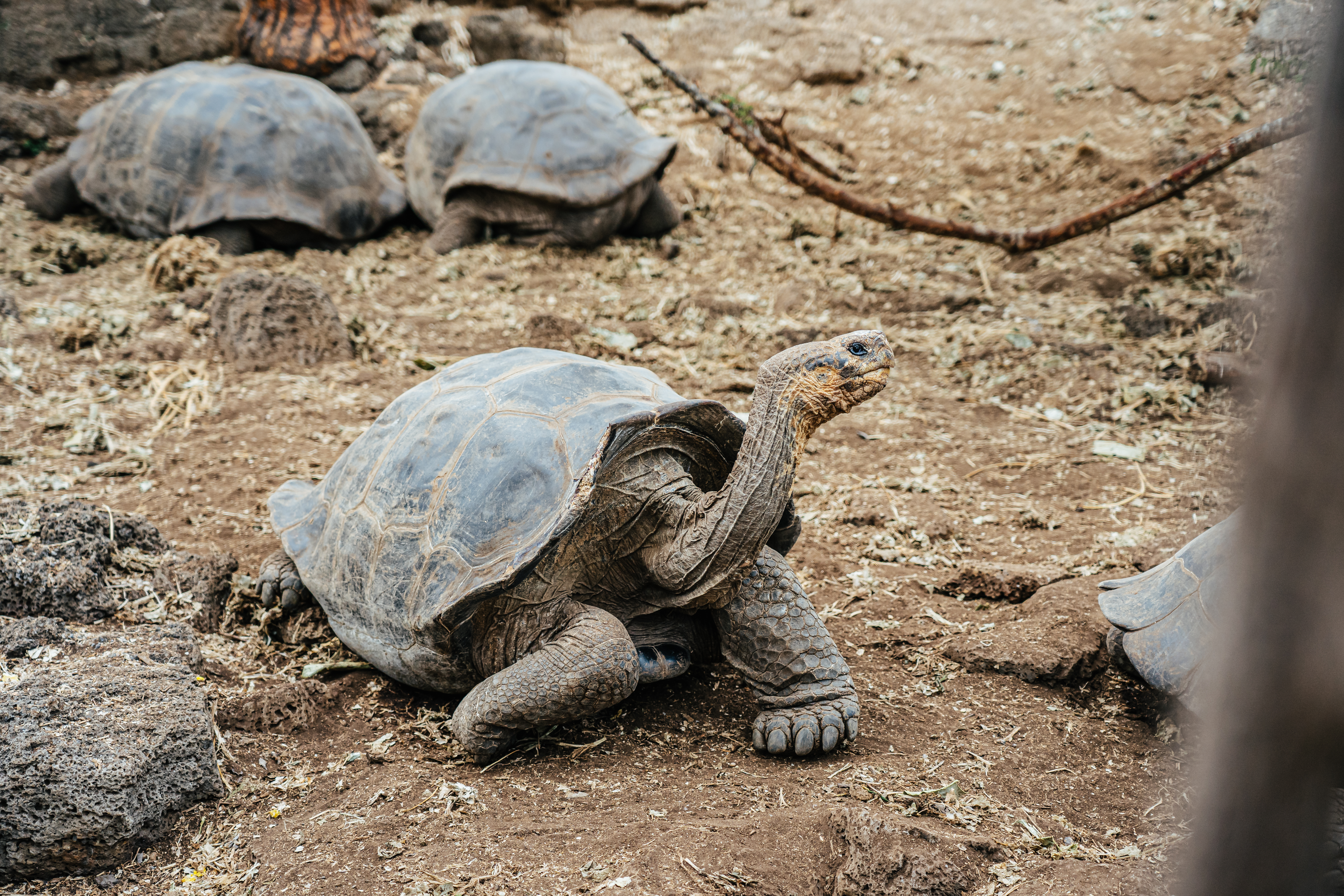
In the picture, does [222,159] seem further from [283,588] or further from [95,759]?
[95,759]

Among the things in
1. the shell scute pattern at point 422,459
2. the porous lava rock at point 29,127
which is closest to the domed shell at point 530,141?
the porous lava rock at point 29,127

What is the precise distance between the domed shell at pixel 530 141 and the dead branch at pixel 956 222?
64.6 inches

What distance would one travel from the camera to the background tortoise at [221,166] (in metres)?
6.62

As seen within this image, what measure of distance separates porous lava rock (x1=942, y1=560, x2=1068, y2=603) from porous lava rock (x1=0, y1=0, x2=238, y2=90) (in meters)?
9.41

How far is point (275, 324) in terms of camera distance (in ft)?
16.2

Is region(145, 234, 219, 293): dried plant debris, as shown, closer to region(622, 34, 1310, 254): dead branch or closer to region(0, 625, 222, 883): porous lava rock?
region(622, 34, 1310, 254): dead branch

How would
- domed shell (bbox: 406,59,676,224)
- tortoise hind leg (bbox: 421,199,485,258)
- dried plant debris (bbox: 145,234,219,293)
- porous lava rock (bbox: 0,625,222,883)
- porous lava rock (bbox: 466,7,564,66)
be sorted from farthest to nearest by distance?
porous lava rock (bbox: 466,7,564,66) < tortoise hind leg (bbox: 421,199,485,258) < domed shell (bbox: 406,59,676,224) < dried plant debris (bbox: 145,234,219,293) < porous lava rock (bbox: 0,625,222,883)

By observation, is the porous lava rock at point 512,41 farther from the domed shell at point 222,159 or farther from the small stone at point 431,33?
the domed shell at point 222,159

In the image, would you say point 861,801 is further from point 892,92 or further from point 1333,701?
point 892,92

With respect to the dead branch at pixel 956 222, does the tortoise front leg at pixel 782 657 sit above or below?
below

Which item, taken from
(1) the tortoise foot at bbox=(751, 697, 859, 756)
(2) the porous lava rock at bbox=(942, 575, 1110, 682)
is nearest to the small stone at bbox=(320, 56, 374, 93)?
(2) the porous lava rock at bbox=(942, 575, 1110, 682)

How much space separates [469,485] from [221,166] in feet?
17.8

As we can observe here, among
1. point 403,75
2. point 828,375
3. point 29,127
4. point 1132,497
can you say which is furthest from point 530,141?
point 828,375

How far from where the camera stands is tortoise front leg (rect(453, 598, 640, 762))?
2188 mm
